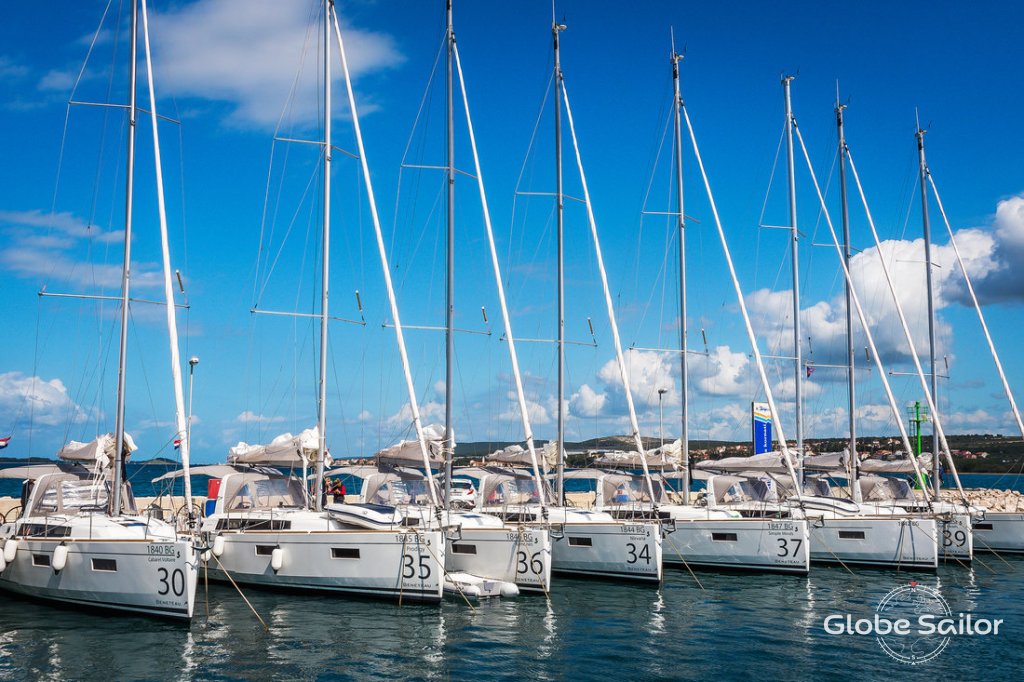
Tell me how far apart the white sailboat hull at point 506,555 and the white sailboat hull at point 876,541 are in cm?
1140

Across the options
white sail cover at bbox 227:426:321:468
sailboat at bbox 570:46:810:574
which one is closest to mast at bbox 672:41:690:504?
sailboat at bbox 570:46:810:574

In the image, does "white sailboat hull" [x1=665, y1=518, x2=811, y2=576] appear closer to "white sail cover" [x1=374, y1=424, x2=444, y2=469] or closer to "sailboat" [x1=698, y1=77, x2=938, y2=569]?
"sailboat" [x1=698, y1=77, x2=938, y2=569]

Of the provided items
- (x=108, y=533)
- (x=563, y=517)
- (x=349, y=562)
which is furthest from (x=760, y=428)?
(x=108, y=533)

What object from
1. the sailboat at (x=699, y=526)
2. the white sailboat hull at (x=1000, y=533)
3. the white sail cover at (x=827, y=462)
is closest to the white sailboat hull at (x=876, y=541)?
the sailboat at (x=699, y=526)

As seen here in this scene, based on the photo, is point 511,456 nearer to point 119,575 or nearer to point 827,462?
point 827,462

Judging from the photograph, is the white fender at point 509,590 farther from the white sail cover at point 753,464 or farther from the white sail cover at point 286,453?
the white sail cover at point 753,464

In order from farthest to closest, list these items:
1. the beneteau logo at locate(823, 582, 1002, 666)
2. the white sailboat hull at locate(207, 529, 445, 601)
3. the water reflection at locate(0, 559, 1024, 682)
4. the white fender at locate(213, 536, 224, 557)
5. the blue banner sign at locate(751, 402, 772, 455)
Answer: the blue banner sign at locate(751, 402, 772, 455) → the white fender at locate(213, 536, 224, 557) → the white sailboat hull at locate(207, 529, 445, 601) → the beneteau logo at locate(823, 582, 1002, 666) → the water reflection at locate(0, 559, 1024, 682)

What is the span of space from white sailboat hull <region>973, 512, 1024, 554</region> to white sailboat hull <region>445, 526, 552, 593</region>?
62.5ft

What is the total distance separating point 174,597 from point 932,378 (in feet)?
113

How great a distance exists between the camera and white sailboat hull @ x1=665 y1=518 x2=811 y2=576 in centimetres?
2797

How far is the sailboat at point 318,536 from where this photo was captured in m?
22.1

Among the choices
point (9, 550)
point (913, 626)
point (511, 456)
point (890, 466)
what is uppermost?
point (511, 456)

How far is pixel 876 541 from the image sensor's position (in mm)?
29625

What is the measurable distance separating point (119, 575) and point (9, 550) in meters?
3.80
